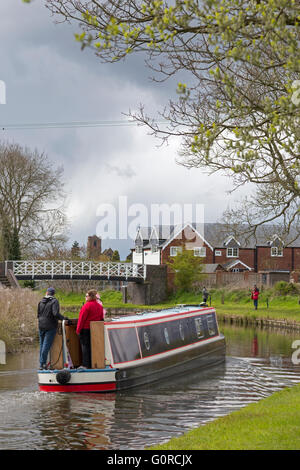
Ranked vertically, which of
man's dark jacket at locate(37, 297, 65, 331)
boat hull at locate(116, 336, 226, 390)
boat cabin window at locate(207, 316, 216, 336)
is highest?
man's dark jacket at locate(37, 297, 65, 331)

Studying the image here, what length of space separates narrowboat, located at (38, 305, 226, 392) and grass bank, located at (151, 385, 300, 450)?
348 centimetres

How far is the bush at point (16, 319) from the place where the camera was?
18514 millimetres

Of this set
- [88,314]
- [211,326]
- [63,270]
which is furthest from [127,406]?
[63,270]

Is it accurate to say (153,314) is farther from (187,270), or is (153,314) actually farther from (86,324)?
(187,270)

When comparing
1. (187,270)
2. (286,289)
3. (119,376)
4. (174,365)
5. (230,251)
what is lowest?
(174,365)

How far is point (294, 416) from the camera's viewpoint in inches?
340

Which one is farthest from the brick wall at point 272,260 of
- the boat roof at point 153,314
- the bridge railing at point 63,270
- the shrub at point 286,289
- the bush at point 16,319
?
the boat roof at point 153,314

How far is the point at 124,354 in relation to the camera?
12.8m

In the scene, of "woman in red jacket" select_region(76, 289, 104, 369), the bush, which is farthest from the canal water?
the bush

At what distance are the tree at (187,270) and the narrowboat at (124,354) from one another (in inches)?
1145

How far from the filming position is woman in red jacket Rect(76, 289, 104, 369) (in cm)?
1241

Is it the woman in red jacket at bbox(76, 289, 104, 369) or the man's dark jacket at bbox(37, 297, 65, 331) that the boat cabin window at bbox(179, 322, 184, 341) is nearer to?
the woman in red jacket at bbox(76, 289, 104, 369)

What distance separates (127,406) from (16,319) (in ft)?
32.0

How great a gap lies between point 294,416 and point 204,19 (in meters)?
5.51
